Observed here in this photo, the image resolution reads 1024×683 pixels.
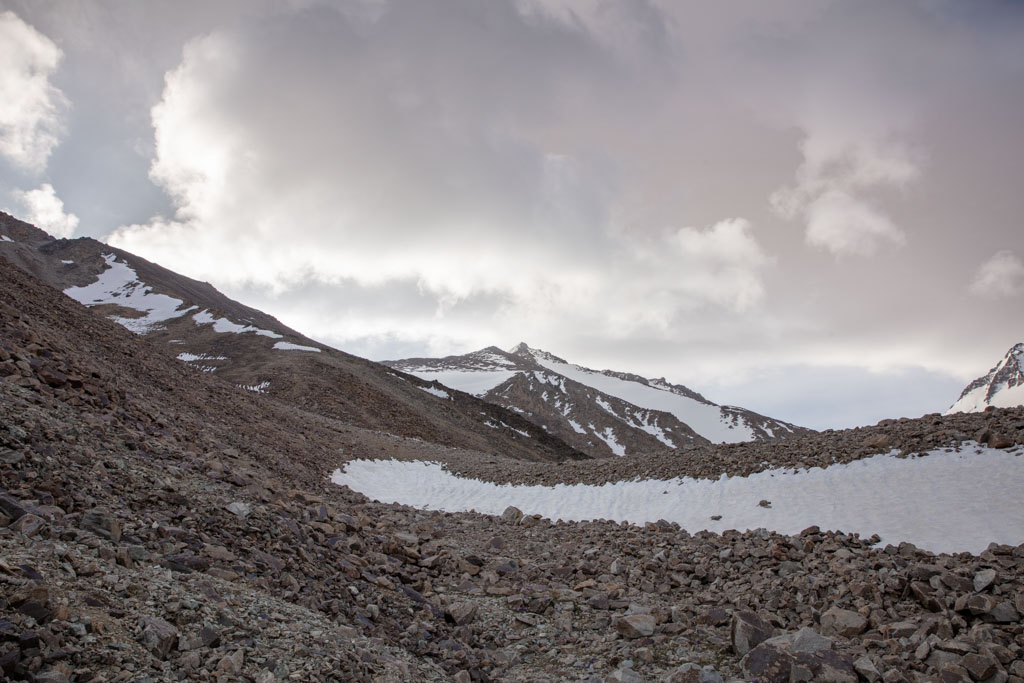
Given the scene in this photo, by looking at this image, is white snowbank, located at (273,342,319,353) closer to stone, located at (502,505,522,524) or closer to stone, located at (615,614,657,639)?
stone, located at (502,505,522,524)

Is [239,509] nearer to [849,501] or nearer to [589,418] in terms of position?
[849,501]

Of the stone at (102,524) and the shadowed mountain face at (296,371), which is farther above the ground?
the shadowed mountain face at (296,371)

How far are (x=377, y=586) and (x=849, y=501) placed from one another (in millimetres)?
10598

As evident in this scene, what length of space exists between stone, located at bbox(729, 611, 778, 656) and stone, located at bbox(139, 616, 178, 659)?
689cm

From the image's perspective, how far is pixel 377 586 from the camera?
8750 millimetres

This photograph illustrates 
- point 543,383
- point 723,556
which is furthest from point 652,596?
point 543,383

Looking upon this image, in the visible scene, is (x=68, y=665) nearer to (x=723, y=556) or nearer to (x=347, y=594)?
(x=347, y=594)

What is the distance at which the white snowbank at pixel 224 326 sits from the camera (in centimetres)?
5638

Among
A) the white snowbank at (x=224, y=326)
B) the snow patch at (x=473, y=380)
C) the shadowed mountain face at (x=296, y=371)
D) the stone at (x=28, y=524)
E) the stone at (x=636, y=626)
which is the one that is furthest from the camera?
the snow patch at (x=473, y=380)

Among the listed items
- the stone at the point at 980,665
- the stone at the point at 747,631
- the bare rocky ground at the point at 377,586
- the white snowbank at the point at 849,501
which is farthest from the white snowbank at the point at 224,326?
the stone at the point at 980,665

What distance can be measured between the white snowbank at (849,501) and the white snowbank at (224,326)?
4400 cm

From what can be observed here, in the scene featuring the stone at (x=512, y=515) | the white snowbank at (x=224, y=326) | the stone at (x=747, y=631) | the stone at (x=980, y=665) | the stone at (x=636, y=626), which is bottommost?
the stone at (x=512, y=515)

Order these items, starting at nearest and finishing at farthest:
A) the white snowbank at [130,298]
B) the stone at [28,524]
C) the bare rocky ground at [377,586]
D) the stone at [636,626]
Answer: the bare rocky ground at [377,586], the stone at [28,524], the stone at [636,626], the white snowbank at [130,298]

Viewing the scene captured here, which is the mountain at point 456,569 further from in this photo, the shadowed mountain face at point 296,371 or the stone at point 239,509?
the shadowed mountain face at point 296,371
